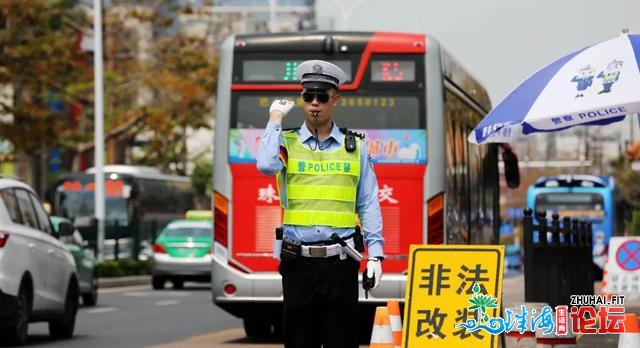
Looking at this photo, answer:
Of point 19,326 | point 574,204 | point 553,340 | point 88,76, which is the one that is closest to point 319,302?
point 553,340

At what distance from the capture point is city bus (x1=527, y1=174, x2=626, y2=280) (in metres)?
48.5

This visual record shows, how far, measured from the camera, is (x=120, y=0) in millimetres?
49531

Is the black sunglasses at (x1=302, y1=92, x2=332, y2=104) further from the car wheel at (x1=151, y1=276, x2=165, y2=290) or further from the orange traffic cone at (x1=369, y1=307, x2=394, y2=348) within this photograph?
the car wheel at (x1=151, y1=276, x2=165, y2=290)

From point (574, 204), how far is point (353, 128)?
32.0 metres

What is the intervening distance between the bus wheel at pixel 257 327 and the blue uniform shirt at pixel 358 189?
10566 mm

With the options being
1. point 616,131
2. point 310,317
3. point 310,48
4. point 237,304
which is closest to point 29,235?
point 237,304

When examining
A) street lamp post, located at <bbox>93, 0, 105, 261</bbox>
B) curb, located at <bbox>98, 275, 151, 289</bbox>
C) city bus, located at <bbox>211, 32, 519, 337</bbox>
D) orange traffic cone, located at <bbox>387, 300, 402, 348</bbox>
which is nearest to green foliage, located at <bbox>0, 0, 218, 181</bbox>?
street lamp post, located at <bbox>93, 0, 105, 261</bbox>

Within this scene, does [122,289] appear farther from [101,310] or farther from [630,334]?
[630,334]

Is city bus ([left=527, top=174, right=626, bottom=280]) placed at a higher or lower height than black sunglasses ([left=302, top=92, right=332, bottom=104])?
lower

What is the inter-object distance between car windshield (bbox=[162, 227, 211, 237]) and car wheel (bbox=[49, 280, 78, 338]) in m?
17.1

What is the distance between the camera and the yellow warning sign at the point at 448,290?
1128cm

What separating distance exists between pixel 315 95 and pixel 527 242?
32.7 ft

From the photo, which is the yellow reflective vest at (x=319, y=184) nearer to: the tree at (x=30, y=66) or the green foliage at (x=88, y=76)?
the tree at (x=30, y=66)

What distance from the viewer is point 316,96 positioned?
28.4ft
